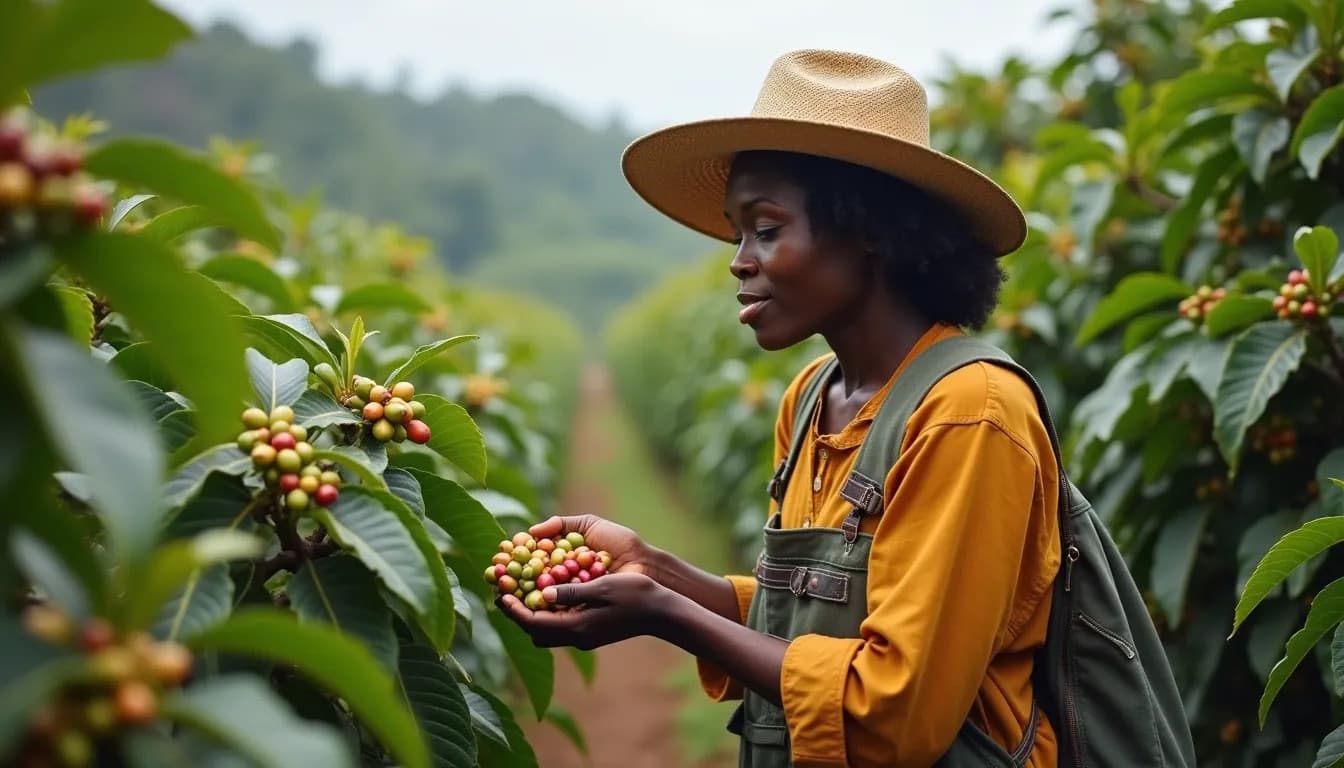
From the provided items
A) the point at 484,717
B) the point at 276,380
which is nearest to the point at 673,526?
the point at 484,717

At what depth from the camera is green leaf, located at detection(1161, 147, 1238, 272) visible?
3.06 meters

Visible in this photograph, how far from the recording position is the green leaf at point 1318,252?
2.40 meters

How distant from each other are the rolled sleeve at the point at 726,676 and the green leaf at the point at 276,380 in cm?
106

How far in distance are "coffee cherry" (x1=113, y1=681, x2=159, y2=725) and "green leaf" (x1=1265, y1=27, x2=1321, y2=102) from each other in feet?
8.97

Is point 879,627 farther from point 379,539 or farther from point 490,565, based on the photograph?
point 379,539

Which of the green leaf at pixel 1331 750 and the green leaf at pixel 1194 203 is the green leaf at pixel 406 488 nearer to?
the green leaf at pixel 1331 750

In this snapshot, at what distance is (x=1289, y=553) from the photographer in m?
1.98

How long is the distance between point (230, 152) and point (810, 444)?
4.32 meters

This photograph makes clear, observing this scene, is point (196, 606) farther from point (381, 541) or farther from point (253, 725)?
point (253, 725)

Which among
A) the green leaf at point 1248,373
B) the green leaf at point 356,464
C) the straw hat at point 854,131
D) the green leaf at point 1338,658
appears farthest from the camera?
the green leaf at point 1248,373

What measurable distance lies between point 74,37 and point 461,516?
1.01 metres

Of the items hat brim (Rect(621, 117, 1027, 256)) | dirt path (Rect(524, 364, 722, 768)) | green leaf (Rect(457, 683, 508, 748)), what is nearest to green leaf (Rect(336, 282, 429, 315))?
hat brim (Rect(621, 117, 1027, 256))

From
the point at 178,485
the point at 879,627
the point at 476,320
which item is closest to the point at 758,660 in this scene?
the point at 879,627

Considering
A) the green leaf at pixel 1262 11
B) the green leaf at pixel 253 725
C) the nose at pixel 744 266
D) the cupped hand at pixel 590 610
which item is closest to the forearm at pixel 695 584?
the cupped hand at pixel 590 610
